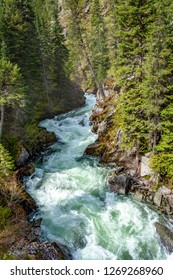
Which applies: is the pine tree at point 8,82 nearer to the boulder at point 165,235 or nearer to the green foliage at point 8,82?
the green foliage at point 8,82

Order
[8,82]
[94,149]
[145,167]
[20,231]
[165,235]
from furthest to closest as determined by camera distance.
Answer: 1. [94,149]
2. [145,167]
3. [8,82]
4. [165,235]
5. [20,231]

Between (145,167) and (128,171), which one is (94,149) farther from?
(145,167)

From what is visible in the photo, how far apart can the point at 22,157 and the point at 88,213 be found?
928 cm

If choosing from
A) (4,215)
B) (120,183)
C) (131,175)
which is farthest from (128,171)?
(4,215)

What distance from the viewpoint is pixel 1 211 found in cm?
1423

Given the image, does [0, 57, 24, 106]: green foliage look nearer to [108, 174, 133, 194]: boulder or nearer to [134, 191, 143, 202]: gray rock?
[108, 174, 133, 194]: boulder

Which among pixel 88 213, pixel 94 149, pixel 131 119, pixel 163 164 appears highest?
pixel 131 119

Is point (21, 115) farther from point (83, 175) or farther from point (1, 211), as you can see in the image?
point (1, 211)

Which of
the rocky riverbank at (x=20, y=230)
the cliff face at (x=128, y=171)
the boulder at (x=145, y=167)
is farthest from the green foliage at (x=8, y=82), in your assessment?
the boulder at (x=145, y=167)

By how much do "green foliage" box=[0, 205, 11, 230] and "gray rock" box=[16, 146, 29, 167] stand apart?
764cm

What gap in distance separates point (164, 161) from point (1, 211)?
36.7 feet

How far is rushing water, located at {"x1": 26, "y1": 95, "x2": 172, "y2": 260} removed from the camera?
45.9 ft

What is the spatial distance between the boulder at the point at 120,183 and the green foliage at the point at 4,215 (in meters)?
7.93

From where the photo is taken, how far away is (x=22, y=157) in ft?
74.0
